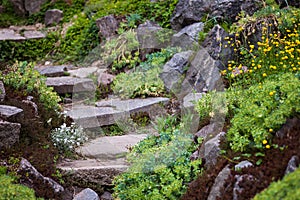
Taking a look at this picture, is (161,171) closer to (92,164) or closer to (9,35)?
(92,164)

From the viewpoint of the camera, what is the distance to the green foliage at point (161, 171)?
5605mm

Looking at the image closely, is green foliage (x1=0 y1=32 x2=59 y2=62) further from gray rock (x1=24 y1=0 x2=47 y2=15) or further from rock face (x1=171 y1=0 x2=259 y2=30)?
rock face (x1=171 y1=0 x2=259 y2=30)

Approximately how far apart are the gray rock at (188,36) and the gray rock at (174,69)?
36 centimetres

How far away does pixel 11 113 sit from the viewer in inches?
250

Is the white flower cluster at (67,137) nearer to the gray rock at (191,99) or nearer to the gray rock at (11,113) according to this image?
the gray rock at (11,113)

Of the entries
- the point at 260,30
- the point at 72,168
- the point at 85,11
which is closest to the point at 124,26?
the point at 85,11

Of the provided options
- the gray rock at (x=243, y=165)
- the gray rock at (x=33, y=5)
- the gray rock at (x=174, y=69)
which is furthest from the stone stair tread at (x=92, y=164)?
the gray rock at (x=33, y=5)

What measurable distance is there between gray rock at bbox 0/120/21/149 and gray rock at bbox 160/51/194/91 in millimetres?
3250

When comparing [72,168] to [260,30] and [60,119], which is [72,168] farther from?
[260,30]

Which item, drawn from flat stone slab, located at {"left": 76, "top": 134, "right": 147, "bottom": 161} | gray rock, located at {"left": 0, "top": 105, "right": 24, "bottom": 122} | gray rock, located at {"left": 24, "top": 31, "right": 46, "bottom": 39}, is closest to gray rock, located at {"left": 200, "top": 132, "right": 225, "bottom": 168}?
flat stone slab, located at {"left": 76, "top": 134, "right": 147, "bottom": 161}

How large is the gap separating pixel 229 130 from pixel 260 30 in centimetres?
342

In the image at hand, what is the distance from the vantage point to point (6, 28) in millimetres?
12500

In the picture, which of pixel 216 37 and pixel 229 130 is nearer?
pixel 229 130

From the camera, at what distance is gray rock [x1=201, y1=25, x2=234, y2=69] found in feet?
27.4
